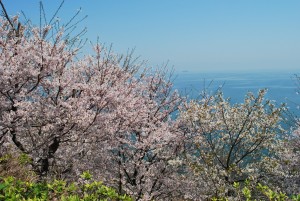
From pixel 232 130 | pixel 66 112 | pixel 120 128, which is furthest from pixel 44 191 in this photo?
pixel 232 130

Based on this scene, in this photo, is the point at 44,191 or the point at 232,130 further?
the point at 232,130

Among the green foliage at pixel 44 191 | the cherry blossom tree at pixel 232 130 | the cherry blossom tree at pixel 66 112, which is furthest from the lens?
the cherry blossom tree at pixel 232 130

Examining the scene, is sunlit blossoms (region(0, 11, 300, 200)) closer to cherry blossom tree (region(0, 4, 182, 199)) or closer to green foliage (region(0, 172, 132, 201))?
cherry blossom tree (region(0, 4, 182, 199))

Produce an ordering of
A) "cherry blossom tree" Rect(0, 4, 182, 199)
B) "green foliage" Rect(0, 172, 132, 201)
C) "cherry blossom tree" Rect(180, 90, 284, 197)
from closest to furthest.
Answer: "green foliage" Rect(0, 172, 132, 201) → "cherry blossom tree" Rect(0, 4, 182, 199) → "cherry blossom tree" Rect(180, 90, 284, 197)

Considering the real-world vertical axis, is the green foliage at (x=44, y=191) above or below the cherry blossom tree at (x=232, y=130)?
above

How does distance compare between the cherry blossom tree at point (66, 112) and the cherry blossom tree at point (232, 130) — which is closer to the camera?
the cherry blossom tree at point (66, 112)

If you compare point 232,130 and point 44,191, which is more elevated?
point 44,191

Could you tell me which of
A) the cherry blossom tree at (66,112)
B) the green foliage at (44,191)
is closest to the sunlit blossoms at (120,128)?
the cherry blossom tree at (66,112)

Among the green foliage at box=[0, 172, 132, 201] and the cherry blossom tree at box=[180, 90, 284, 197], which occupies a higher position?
the green foliage at box=[0, 172, 132, 201]

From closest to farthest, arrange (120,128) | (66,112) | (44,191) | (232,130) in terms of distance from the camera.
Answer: (44,191)
(66,112)
(120,128)
(232,130)

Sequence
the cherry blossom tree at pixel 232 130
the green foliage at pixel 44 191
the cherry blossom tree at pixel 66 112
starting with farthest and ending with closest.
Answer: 1. the cherry blossom tree at pixel 232 130
2. the cherry blossom tree at pixel 66 112
3. the green foliage at pixel 44 191

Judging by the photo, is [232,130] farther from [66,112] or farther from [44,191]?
[44,191]

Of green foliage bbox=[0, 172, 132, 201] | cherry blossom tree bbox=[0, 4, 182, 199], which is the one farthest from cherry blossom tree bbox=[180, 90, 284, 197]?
green foliage bbox=[0, 172, 132, 201]

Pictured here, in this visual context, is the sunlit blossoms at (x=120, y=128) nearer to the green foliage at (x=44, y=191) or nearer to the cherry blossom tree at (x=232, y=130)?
the cherry blossom tree at (x=232, y=130)
